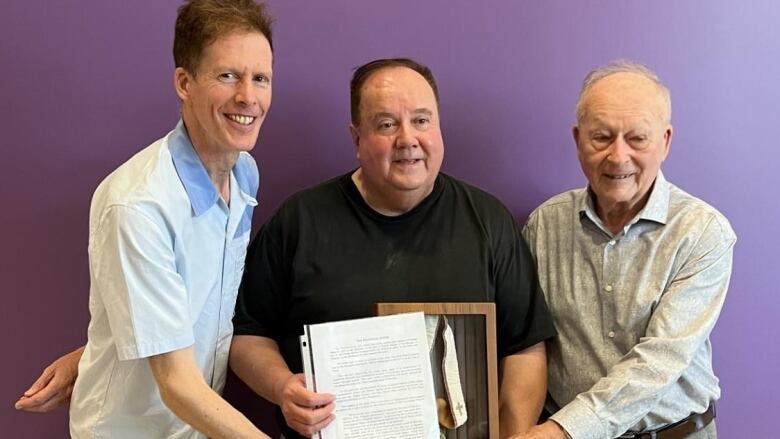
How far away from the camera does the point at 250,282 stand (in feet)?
5.20

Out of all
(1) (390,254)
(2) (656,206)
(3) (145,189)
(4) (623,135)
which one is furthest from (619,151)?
(3) (145,189)

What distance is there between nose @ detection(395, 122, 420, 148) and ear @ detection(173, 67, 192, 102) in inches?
16.4

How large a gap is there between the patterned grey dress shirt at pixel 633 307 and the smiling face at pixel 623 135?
7 centimetres

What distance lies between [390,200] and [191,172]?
0.43 m

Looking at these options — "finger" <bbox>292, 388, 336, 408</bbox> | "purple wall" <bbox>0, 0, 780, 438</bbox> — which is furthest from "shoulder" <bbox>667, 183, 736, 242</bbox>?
"finger" <bbox>292, 388, 336, 408</bbox>

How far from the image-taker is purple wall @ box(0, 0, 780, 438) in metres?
1.70

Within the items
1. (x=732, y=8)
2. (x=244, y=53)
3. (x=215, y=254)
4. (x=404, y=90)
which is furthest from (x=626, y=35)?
(x=215, y=254)

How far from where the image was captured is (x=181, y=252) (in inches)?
50.4

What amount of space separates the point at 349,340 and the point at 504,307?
400 mm

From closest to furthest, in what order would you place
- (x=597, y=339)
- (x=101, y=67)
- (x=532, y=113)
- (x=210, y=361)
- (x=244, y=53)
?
1. (x=244, y=53)
2. (x=210, y=361)
3. (x=597, y=339)
4. (x=101, y=67)
5. (x=532, y=113)

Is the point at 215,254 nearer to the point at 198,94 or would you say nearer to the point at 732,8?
the point at 198,94

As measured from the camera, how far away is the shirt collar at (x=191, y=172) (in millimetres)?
1323

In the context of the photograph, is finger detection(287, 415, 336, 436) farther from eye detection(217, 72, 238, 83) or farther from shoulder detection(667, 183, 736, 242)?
shoulder detection(667, 183, 736, 242)

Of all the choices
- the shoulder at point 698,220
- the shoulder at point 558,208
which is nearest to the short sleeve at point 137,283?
the shoulder at point 558,208
